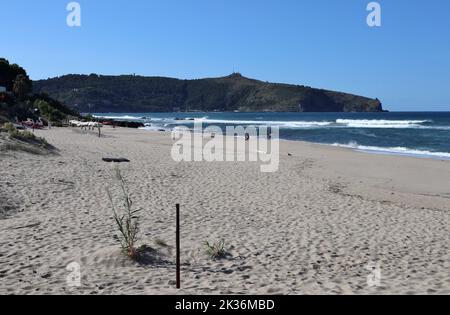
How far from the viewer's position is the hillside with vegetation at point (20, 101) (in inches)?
1626

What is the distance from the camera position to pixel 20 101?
2035 inches

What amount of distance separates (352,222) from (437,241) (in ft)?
5.36

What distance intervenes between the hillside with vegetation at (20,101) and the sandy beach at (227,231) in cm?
2667

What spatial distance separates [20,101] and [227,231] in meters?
50.2

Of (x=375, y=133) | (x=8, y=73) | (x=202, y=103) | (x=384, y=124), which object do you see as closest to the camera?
(x=375, y=133)

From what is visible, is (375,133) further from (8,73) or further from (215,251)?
(8,73)

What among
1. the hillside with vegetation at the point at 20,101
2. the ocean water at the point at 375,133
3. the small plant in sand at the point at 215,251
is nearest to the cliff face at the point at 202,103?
the ocean water at the point at 375,133

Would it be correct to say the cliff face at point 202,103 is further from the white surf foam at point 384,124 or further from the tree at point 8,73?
the tree at point 8,73

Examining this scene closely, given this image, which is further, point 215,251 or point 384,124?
point 384,124

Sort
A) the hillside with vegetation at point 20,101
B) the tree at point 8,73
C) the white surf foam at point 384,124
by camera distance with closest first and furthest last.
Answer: the hillside with vegetation at point 20,101 → the tree at point 8,73 → the white surf foam at point 384,124

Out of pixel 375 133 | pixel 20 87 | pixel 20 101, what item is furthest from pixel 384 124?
pixel 20 87

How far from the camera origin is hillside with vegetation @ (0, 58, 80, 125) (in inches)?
1626

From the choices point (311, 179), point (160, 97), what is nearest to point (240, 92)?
point (160, 97)
